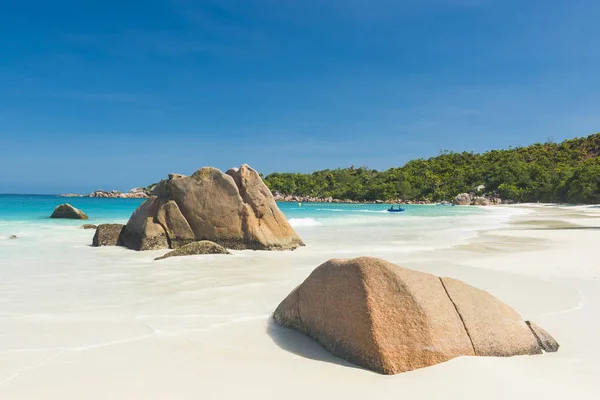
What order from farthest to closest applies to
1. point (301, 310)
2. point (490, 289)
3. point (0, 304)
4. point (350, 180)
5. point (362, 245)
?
1. point (350, 180)
2. point (362, 245)
3. point (490, 289)
4. point (0, 304)
5. point (301, 310)

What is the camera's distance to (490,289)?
7.02 m

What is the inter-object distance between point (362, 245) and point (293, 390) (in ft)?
36.2

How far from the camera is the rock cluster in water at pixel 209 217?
12.6 m

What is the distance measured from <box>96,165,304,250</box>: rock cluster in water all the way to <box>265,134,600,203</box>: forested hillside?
6774 centimetres

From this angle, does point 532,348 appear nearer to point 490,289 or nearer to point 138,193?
point 490,289

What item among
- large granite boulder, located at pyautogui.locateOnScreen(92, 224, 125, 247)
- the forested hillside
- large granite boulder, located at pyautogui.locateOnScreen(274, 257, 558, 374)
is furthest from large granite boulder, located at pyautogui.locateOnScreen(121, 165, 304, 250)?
the forested hillside

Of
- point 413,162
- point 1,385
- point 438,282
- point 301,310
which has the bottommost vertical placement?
point 1,385

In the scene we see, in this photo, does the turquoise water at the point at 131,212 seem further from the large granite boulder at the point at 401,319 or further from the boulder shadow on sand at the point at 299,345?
the large granite boulder at the point at 401,319

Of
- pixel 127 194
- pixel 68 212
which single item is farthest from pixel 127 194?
pixel 68 212

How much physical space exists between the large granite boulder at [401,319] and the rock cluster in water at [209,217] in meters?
8.26

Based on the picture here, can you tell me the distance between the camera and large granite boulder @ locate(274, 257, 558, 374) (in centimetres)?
383

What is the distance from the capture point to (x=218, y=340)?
15.1 ft

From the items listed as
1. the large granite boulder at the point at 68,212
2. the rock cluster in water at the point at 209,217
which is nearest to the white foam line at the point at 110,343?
the rock cluster in water at the point at 209,217

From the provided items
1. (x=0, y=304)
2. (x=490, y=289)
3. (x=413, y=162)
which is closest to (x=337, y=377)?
(x=490, y=289)
